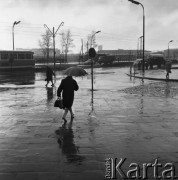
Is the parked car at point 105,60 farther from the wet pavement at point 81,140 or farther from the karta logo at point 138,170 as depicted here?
the karta logo at point 138,170

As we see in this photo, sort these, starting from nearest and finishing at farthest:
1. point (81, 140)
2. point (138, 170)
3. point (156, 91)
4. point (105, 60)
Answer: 1. point (138, 170)
2. point (81, 140)
3. point (156, 91)
4. point (105, 60)

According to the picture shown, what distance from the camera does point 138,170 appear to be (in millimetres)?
5418

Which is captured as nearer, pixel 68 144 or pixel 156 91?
pixel 68 144

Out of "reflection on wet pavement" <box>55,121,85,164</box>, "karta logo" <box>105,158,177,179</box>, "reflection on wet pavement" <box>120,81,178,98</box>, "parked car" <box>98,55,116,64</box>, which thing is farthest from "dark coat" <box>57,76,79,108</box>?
"parked car" <box>98,55,116,64</box>

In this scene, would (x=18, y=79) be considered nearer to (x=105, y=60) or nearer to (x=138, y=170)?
(x=138, y=170)

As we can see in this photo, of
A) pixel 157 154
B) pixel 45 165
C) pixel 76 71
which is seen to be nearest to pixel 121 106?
pixel 76 71

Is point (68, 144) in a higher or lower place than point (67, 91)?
lower

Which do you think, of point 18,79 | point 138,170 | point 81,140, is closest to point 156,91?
point 81,140

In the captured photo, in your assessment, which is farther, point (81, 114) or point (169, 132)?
point (81, 114)

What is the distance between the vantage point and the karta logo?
16.9 ft

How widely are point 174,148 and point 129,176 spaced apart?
1951mm

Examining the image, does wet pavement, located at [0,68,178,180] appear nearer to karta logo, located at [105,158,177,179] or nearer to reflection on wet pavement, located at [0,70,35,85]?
karta logo, located at [105,158,177,179]

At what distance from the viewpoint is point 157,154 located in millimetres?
6359

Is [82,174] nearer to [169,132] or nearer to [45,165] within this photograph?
[45,165]
